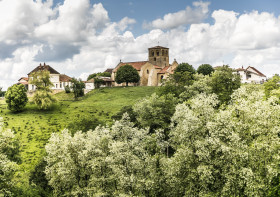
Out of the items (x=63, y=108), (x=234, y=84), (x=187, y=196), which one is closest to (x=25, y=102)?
(x=63, y=108)

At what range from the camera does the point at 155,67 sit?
128 meters

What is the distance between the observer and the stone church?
126775 mm

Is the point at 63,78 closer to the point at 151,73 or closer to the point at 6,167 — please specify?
the point at 151,73

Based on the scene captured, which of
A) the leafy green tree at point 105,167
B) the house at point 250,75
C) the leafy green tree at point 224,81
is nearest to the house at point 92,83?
the house at point 250,75

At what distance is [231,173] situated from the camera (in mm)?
26609

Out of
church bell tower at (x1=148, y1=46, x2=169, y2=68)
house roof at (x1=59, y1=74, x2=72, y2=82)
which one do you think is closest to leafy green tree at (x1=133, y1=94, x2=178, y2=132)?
house roof at (x1=59, y1=74, x2=72, y2=82)

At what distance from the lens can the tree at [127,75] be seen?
12072 cm

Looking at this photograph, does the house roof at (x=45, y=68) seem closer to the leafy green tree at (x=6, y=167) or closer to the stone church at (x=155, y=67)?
the stone church at (x=155, y=67)

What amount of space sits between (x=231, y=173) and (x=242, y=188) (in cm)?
244

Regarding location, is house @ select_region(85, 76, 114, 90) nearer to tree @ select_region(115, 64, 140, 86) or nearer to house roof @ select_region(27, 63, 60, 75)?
tree @ select_region(115, 64, 140, 86)

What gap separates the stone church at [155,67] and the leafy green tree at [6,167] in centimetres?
9181

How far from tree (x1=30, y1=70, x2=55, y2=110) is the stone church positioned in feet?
159

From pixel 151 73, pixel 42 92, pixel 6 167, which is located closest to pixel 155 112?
pixel 6 167

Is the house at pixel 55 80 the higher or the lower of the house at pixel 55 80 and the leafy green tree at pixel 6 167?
the higher
